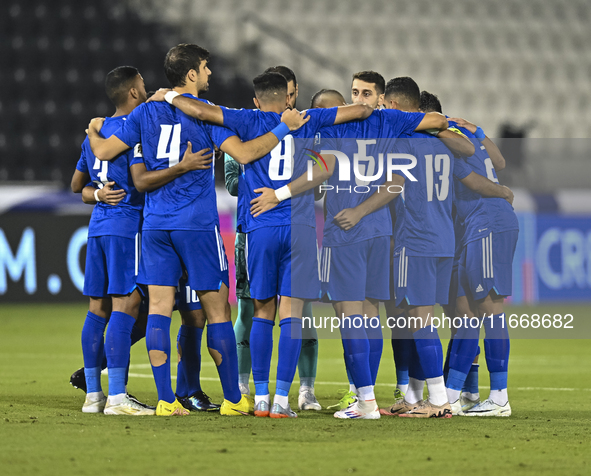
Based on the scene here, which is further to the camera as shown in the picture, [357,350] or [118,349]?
[118,349]

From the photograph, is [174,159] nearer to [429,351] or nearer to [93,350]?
[93,350]

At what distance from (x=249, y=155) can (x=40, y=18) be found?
39.6 ft

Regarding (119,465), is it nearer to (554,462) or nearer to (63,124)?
(554,462)

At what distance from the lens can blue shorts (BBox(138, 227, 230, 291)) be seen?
4531mm

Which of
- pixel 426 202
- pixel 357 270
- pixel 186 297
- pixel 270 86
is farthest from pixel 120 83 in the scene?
pixel 426 202

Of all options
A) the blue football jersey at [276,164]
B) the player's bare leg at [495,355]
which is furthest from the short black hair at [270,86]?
the player's bare leg at [495,355]

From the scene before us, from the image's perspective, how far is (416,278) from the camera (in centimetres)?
466

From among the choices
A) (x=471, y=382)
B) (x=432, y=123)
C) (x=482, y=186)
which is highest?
(x=432, y=123)

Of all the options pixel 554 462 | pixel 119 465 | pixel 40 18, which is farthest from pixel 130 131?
pixel 40 18

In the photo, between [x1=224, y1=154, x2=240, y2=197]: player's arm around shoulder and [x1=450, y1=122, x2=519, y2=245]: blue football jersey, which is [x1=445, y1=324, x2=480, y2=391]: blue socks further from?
[x1=224, y1=154, x2=240, y2=197]: player's arm around shoulder

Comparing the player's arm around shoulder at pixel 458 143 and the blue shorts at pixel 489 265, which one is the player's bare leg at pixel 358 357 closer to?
the blue shorts at pixel 489 265

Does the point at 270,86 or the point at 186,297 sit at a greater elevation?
the point at 270,86

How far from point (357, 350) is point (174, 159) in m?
1.41

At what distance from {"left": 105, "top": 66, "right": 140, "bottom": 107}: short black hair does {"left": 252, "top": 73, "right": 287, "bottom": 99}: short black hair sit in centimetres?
78
